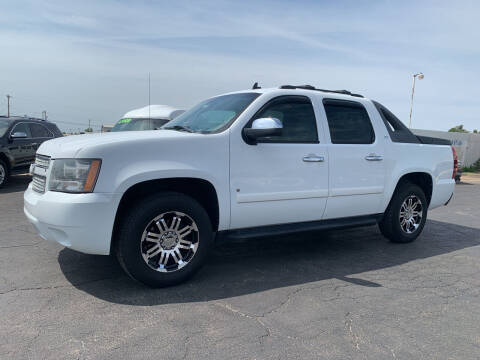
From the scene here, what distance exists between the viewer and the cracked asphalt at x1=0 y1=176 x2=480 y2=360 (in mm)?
2723

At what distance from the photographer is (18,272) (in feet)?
12.9

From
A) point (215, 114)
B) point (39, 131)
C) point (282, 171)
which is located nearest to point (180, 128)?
point (215, 114)

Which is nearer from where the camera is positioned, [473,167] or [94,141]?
[94,141]

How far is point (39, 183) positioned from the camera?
12.3ft

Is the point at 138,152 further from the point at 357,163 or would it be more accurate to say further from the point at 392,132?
the point at 392,132

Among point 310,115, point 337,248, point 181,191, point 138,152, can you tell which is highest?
point 310,115

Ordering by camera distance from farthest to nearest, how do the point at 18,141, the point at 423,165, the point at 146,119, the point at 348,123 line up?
the point at 146,119
the point at 18,141
the point at 423,165
the point at 348,123

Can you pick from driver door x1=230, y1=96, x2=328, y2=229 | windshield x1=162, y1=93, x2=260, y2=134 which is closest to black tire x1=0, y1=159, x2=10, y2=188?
windshield x1=162, y1=93, x2=260, y2=134

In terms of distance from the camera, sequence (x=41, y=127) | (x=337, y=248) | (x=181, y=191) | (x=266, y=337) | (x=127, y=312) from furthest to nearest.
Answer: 1. (x=41, y=127)
2. (x=337, y=248)
3. (x=181, y=191)
4. (x=127, y=312)
5. (x=266, y=337)

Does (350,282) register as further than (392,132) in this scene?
No

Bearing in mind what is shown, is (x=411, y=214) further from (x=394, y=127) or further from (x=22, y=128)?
(x=22, y=128)

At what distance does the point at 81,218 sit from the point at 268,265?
2100mm

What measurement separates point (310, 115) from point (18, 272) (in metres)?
3.46

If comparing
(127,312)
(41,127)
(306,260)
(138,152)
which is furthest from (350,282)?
(41,127)
